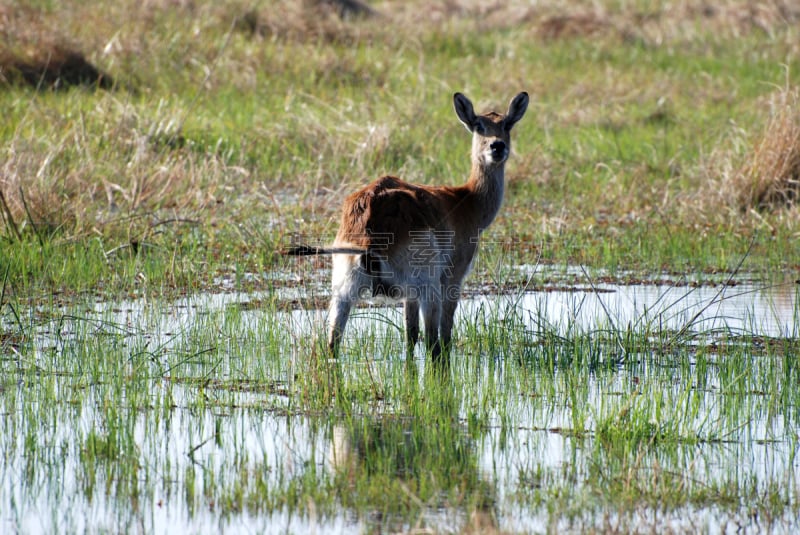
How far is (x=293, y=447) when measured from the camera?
5.23m

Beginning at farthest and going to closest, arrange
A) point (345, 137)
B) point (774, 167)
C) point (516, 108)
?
1. point (345, 137)
2. point (774, 167)
3. point (516, 108)

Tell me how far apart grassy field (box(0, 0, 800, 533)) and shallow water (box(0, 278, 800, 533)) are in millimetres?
20

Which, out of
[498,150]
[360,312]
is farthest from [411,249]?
[360,312]

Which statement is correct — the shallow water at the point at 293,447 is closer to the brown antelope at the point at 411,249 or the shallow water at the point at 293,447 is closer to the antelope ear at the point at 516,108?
the brown antelope at the point at 411,249

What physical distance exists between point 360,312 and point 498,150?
5.12 ft

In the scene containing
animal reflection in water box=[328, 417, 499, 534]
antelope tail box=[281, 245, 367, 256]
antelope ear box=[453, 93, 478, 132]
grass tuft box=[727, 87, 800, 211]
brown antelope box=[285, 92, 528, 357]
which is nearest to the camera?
animal reflection in water box=[328, 417, 499, 534]

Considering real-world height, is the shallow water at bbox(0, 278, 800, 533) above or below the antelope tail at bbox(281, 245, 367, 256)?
below

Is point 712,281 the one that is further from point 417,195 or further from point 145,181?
point 145,181

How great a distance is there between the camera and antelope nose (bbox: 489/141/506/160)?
7379 millimetres

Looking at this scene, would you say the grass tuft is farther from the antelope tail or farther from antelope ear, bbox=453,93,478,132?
the antelope tail

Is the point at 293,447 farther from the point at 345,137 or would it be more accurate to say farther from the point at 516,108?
the point at 345,137

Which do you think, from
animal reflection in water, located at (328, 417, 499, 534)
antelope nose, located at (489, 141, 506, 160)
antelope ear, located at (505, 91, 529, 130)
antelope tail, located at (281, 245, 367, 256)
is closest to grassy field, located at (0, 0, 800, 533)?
animal reflection in water, located at (328, 417, 499, 534)

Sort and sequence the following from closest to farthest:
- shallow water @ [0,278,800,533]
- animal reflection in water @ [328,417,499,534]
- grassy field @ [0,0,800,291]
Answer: shallow water @ [0,278,800,533] → animal reflection in water @ [328,417,499,534] → grassy field @ [0,0,800,291]

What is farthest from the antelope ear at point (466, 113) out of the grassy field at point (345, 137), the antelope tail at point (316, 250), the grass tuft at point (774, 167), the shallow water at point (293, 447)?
the grass tuft at point (774, 167)
